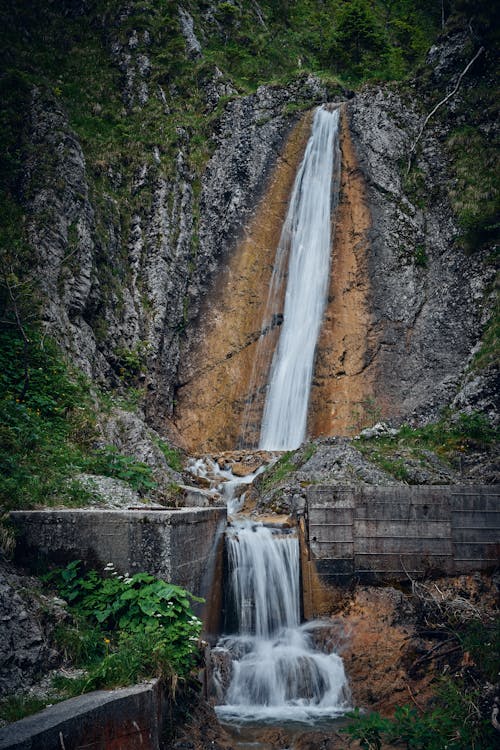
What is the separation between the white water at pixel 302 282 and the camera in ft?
58.9

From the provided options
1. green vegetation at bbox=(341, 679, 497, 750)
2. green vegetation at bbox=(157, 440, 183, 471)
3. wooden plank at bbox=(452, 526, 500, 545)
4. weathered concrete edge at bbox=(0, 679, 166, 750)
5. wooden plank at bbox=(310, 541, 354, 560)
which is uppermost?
green vegetation at bbox=(157, 440, 183, 471)

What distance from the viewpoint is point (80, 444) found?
10.8 m

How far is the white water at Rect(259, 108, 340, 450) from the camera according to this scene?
18.0m

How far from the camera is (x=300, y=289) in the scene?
20156 mm

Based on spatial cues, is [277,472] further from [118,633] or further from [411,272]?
[411,272]

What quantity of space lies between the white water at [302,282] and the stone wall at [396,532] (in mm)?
6747

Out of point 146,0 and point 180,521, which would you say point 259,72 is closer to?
point 146,0

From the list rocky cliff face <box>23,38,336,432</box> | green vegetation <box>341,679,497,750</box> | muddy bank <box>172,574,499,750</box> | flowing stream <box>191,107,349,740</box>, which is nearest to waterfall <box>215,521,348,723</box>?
flowing stream <box>191,107,349,740</box>

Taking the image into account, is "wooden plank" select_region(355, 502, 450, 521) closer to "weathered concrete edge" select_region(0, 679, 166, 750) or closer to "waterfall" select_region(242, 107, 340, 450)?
"weathered concrete edge" select_region(0, 679, 166, 750)

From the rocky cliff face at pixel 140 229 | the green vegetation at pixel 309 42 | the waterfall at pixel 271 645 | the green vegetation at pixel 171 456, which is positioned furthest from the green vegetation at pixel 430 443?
the green vegetation at pixel 309 42

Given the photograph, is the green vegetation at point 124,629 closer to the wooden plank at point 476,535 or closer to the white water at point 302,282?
the wooden plank at point 476,535

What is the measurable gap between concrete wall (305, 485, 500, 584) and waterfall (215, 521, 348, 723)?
2.08ft

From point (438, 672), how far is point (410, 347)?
448 inches

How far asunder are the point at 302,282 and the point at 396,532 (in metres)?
11.7
